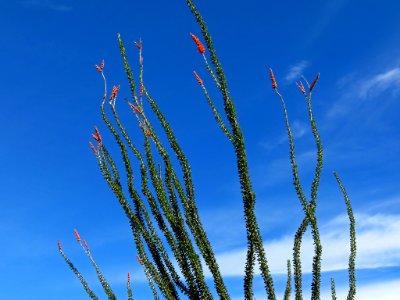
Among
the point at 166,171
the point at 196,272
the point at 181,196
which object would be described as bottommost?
the point at 196,272

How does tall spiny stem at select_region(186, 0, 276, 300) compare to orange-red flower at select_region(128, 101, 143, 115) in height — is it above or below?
below

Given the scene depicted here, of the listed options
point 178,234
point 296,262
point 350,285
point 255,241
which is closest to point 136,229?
point 178,234

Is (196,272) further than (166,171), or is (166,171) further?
(166,171)

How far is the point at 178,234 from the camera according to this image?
5641mm

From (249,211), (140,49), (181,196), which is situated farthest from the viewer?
(140,49)

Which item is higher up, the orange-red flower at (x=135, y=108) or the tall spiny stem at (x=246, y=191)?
the orange-red flower at (x=135, y=108)

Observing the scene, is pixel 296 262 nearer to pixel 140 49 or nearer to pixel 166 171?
pixel 166 171

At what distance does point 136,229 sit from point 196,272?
90 centimetres

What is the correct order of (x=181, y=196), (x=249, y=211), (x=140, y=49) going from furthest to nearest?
(x=140, y=49)
(x=181, y=196)
(x=249, y=211)

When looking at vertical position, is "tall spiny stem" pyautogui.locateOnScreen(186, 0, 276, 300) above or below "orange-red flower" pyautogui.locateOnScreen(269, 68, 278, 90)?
below

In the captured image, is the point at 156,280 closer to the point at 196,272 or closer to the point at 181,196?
the point at 196,272

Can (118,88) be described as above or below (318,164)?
above

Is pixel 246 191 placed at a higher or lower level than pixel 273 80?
lower

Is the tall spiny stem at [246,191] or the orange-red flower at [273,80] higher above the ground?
the orange-red flower at [273,80]
